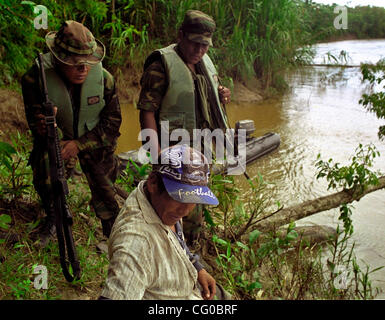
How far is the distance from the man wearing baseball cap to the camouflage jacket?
51.9 inches

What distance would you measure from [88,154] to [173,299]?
1590 mm

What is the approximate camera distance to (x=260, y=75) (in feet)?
33.1

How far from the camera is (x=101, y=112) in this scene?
280 cm

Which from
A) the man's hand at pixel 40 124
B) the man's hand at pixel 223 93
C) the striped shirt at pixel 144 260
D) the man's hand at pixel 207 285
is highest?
the man's hand at pixel 223 93

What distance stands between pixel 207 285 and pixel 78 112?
1532mm

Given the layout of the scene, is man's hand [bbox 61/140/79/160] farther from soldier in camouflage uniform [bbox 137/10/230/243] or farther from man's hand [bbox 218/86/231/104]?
man's hand [bbox 218/86/231/104]

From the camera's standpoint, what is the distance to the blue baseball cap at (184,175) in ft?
4.53

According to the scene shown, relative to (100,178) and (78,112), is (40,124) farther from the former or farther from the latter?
(100,178)

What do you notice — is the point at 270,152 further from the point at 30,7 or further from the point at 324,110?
the point at 30,7

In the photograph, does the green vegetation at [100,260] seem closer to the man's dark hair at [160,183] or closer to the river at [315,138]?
the river at [315,138]

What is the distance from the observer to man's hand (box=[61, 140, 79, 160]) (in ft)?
8.57

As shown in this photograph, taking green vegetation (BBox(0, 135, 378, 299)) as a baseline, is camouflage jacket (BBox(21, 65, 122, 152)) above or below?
above

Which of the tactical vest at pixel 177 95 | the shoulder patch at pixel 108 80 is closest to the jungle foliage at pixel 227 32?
the shoulder patch at pixel 108 80

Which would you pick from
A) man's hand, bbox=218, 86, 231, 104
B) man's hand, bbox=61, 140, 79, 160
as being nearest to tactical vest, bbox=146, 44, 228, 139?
man's hand, bbox=218, 86, 231, 104
